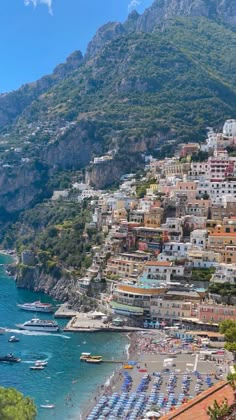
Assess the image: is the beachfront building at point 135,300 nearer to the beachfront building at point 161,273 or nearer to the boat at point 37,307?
the beachfront building at point 161,273

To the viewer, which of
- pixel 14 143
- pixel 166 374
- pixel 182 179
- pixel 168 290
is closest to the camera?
pixel 166 374

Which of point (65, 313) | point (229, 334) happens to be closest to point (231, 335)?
point (229, 334)

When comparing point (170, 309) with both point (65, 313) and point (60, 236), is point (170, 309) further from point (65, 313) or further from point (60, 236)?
point (60, 236)

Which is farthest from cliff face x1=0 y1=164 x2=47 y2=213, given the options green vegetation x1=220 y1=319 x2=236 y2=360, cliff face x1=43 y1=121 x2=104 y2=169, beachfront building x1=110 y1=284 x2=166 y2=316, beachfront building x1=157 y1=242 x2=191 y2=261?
green vegetation x1=220 y1=319 x2=236 y2=360

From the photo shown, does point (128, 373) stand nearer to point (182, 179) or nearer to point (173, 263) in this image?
point (173, 263)

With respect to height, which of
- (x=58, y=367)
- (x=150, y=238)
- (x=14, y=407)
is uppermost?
(x=150, y=238)

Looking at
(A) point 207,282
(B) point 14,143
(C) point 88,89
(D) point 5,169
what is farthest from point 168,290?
(C) point 88,89
